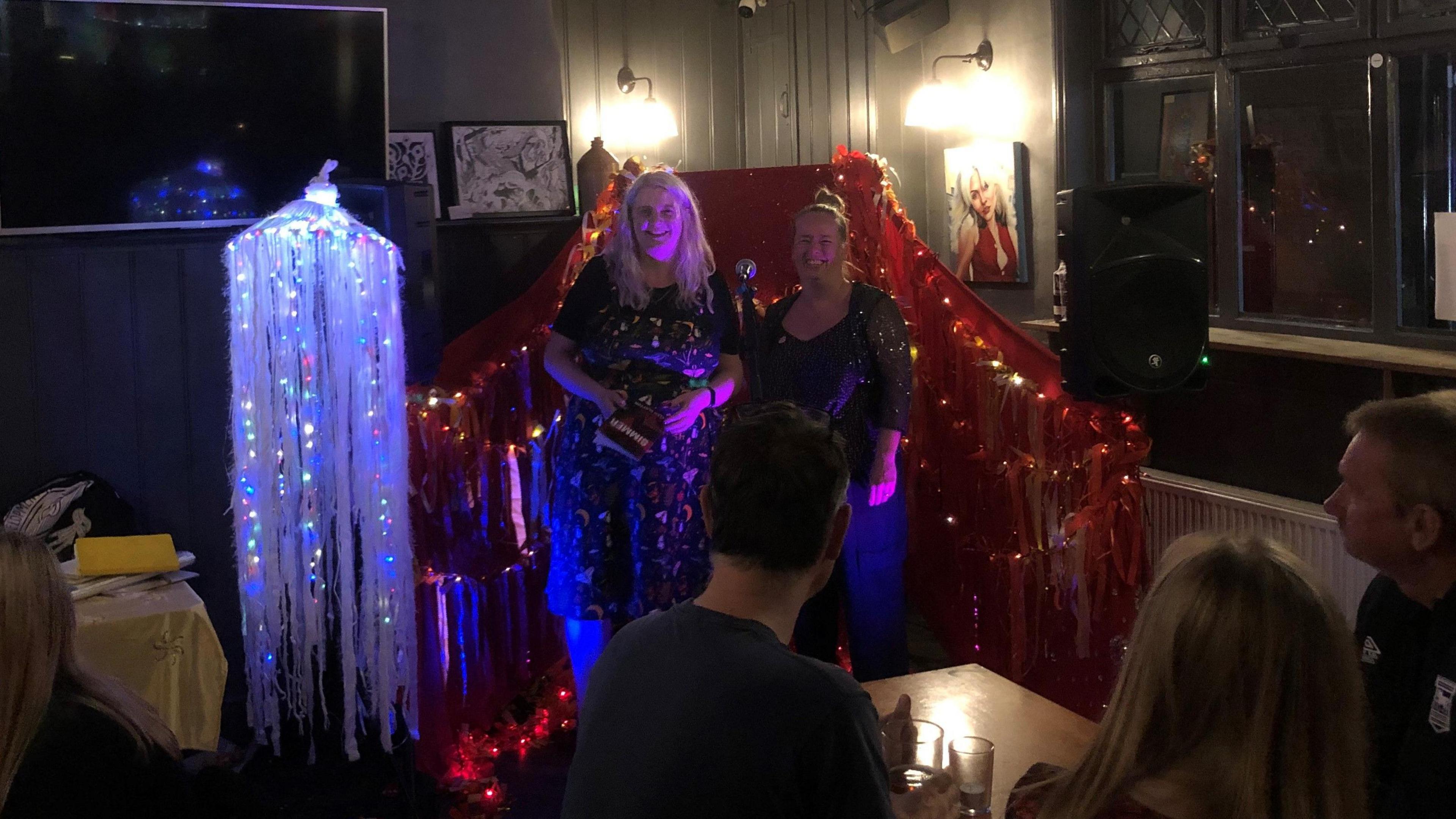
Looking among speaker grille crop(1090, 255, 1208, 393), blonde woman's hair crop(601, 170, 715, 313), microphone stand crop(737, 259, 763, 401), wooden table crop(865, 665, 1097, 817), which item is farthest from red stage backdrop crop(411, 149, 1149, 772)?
wooden table crop(865, 665, 1097, 817)

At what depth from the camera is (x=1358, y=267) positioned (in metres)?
3.60

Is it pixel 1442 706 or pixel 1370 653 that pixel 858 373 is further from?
pixel 1442 706

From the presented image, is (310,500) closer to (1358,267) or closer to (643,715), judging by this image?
(643,715)

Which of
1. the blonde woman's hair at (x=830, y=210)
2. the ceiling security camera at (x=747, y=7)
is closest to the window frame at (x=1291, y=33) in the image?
the blonde woman's hair at (x=830, y=210)

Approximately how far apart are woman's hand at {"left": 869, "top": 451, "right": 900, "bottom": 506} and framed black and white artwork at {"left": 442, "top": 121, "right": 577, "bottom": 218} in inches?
65.1

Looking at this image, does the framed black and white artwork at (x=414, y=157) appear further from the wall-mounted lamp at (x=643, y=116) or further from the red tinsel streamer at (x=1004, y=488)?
the wall-mounted lamp at (x=643, y=116)

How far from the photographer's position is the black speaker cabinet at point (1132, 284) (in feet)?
10.1

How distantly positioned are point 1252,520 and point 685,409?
171cm

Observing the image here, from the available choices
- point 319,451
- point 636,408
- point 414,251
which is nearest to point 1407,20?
point 636,408

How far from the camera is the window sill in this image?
10.3 ft

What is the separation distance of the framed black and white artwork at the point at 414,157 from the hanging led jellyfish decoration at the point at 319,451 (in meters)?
0.97

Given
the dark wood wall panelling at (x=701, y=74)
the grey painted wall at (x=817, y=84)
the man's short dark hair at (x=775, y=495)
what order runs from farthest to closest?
the dark wood wall panelling at (x=701, y=74) < the grey painted wall at (x=817, y=84) < the man's short dark hair at (x=775, y=495)

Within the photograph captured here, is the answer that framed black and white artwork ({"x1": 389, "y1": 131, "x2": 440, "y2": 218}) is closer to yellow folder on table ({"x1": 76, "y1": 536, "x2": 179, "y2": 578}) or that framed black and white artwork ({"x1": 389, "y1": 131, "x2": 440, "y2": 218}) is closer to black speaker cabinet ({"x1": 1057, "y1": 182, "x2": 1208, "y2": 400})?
yellow folder on table ({"x1": 76, "y1": 536, "x2": 179, "y2": 578})

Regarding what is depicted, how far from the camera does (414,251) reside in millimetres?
3156
